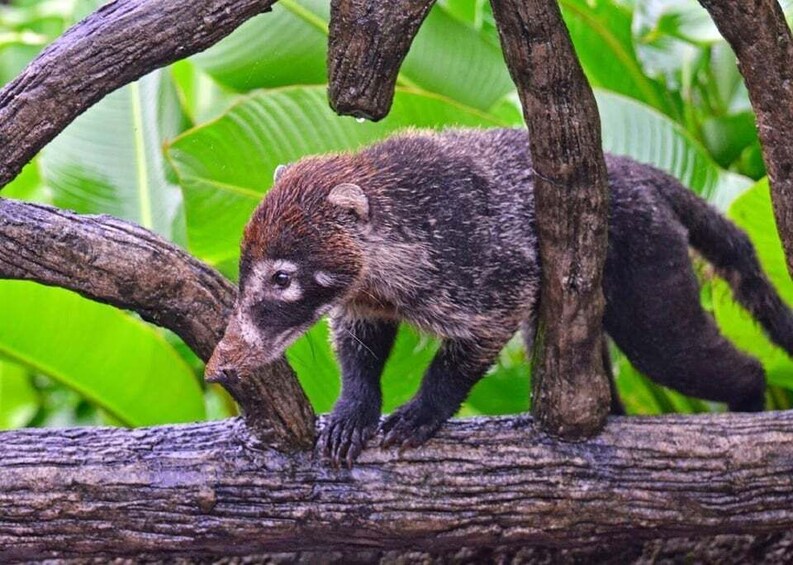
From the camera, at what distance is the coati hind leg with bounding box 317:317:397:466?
235 centimetres

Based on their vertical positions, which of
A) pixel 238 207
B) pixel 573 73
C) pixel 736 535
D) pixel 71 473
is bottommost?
pixel 736 535

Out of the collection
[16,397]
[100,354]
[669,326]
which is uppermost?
[669,326]

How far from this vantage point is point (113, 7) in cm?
194

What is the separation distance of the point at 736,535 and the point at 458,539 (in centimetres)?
77

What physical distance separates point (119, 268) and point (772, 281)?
75.3 inches

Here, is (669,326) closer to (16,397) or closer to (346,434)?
(346,434)

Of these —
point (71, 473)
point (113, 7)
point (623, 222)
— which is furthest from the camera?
point (623, 222)

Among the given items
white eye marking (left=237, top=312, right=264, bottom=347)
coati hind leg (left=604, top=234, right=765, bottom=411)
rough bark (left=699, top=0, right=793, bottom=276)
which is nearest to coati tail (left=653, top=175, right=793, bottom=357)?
coati hind leg (left=604, top=234, right=765, bottom=411)

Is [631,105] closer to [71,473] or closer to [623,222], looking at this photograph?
[623,222]

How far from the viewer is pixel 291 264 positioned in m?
2.10

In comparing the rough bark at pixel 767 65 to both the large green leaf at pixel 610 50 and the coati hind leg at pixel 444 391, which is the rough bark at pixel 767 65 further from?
the large green leaf at pixel 610 50

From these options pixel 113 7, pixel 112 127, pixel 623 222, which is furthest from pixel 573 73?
pixel 112 127

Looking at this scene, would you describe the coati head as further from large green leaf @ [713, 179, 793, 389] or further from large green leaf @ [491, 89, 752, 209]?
large green leaf @ [491, 89, 752, 209]

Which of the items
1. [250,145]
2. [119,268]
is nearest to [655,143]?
[250,145]
